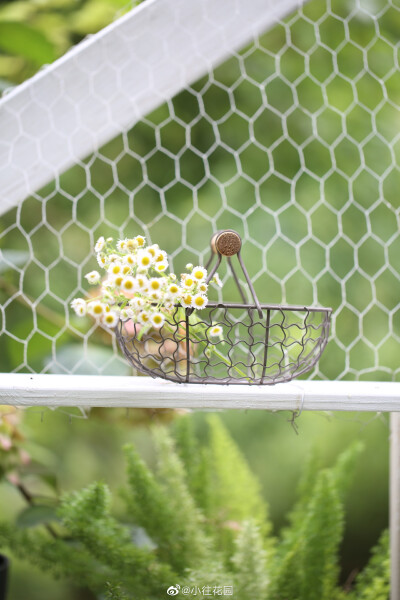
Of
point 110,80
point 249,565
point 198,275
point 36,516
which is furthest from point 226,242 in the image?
point 36,516

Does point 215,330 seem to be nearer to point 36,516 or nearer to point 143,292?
point 143,292

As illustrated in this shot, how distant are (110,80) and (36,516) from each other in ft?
2.22

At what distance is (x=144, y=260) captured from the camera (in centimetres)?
62

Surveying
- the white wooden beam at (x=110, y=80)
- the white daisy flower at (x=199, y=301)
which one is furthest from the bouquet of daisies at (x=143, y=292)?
the white wooden beam at (x=110, y=80)

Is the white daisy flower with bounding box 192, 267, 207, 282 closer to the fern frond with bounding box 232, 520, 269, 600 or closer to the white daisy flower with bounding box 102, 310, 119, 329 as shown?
the white daisy flower with bounding box 102, 310, 119, 329

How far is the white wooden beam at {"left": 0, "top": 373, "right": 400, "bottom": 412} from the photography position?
0.66 metres

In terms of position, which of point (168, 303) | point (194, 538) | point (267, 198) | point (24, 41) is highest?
point (24, 41)

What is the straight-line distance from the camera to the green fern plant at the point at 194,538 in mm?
743

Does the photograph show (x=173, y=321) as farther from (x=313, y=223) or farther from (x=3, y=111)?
(x=313, y=223)

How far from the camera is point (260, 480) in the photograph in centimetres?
Result: 122

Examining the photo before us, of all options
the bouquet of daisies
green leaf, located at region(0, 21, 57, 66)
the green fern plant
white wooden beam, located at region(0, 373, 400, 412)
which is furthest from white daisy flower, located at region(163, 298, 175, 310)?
green leaf, located at region(0, 21, 57, 66)

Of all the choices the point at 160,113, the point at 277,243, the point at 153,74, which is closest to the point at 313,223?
the point at 277,243

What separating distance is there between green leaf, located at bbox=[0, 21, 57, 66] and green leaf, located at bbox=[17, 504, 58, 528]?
75 centimetres

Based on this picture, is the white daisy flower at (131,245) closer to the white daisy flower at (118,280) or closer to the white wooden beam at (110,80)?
the white daisy flower at (118,280)
